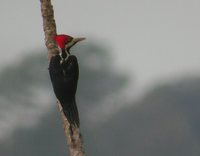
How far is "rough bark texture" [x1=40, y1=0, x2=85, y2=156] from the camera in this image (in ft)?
57.9

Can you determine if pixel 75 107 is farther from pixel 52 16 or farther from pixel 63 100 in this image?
pixel 52 16

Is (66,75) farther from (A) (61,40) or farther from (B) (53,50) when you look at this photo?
(A) (61,40)

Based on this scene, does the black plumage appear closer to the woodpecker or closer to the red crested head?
the woodpecker

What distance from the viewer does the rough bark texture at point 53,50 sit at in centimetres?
1766

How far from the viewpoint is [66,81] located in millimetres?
18453

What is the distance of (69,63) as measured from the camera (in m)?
18.2

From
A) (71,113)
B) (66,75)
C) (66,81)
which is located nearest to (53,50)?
(66,75)

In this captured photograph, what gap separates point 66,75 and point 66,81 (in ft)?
0.46

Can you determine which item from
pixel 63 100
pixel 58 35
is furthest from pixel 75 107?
pixel 58 35

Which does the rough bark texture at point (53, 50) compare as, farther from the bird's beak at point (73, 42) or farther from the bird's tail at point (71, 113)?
the bird's beak at point (73, 42)

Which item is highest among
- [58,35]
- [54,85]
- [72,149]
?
[58,35]

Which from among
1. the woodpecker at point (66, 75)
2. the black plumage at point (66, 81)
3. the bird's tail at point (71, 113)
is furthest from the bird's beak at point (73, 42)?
the bird's tail at point (71, 113)

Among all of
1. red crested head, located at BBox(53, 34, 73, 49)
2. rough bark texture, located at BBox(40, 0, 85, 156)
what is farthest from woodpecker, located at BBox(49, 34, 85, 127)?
rough bark texture, located at BBox(40, 0, 85, 156)

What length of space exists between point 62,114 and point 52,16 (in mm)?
2179
